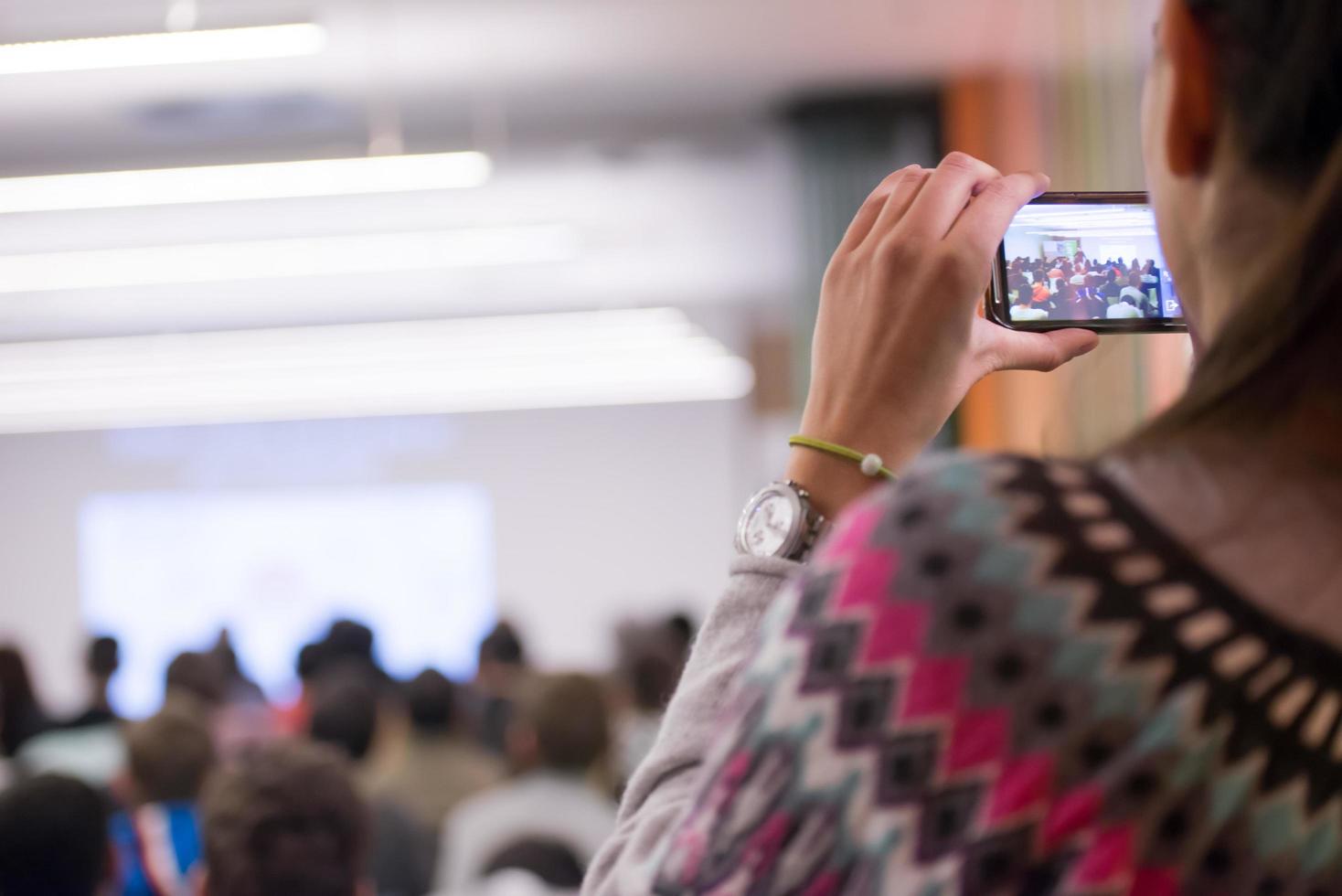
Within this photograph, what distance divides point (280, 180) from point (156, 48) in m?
1.18

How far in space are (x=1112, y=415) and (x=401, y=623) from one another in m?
12.0

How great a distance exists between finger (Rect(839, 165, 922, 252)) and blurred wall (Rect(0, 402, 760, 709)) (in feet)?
38.7

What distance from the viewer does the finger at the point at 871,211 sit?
0.78 m

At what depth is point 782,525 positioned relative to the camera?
2.40 feet

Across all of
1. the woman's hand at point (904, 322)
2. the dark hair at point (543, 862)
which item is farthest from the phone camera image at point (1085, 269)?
the dark hair at point (543, 862)

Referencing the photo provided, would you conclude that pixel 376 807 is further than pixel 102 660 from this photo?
No

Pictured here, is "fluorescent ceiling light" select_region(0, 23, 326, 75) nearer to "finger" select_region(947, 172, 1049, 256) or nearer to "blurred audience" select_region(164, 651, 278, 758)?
"blurred audience" select_region(164, 651, 278, 758)

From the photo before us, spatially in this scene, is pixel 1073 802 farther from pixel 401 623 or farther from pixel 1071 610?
pixel 401 623

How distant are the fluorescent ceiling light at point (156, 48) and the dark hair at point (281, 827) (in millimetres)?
2978

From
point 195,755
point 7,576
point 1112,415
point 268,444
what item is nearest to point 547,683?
point 195,755

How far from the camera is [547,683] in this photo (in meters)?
3.96

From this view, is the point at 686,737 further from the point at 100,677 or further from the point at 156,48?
the point at 100,677

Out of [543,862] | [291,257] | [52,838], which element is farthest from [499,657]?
[52,838]

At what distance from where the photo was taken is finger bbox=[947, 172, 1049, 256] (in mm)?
738
